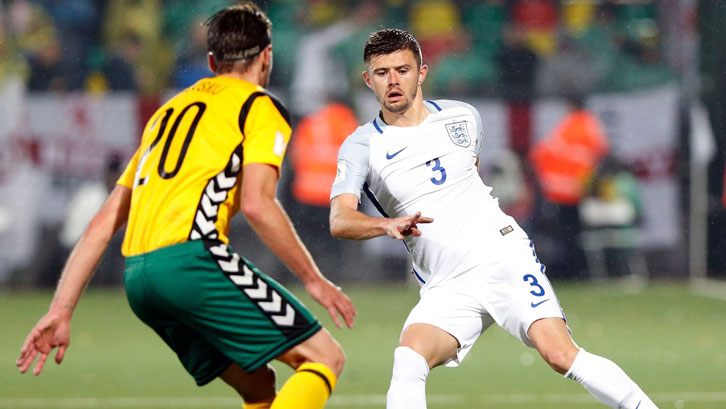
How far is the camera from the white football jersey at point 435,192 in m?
5.34

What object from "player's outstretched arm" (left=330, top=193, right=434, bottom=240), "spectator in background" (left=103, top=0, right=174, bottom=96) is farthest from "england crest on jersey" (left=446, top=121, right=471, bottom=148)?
"spectator in background" (left=103, top=0, right=174, bottom=96)

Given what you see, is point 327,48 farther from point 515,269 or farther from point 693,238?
point 515,269

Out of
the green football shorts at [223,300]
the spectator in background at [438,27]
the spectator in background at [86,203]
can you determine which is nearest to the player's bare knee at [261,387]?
the green football shorts at [223,300]

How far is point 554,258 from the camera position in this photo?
47.2 ft

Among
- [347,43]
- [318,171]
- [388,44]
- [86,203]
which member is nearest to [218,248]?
[388,44]

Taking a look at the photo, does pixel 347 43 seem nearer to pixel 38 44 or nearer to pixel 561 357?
pixel 38 44

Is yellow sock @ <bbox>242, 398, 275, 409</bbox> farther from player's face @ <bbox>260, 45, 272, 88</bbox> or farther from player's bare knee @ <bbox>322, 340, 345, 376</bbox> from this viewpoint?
player's face @ <bbox>260, 45, 272, 88</bbox>

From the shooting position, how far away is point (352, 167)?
5242mm

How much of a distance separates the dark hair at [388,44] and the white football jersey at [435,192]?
34 centimetres

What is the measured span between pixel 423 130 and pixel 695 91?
392 inches

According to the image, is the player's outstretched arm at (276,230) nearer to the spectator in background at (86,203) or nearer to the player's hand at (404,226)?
the player's hand at (404,226)

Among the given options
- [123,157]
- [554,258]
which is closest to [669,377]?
[554,258]

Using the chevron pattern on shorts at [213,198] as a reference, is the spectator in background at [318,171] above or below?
below

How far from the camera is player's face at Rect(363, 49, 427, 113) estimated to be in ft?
17.5
